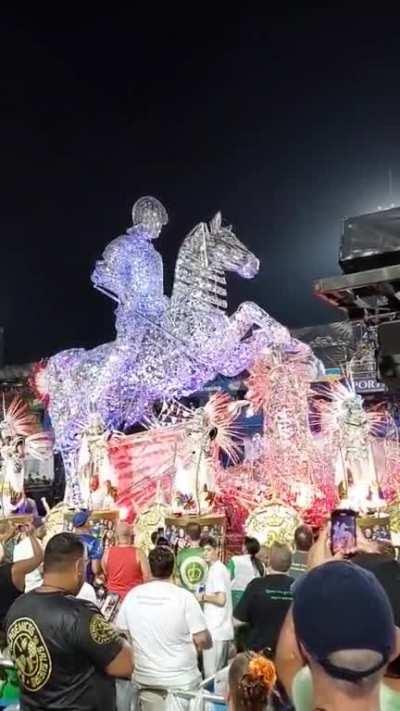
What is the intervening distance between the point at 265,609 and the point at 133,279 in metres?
9.66

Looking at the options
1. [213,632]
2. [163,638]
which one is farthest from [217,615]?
[163,638]

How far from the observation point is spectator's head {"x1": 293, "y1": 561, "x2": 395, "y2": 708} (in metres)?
1.40

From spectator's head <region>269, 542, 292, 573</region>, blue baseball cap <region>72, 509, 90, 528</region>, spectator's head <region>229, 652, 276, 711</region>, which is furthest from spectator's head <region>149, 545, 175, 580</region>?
blue baseball cap <region>72, 509, 90, 528</region>

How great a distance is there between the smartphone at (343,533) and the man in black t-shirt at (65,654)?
3.70 feet

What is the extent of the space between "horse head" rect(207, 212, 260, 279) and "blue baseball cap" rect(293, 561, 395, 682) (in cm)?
1153

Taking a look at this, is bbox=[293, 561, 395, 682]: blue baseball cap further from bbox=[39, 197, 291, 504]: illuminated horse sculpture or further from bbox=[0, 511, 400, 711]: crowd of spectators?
bbox=[39, 197, 291, 504]: illuminated horse sculpture

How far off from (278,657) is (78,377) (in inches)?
448

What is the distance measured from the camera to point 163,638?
3.82m

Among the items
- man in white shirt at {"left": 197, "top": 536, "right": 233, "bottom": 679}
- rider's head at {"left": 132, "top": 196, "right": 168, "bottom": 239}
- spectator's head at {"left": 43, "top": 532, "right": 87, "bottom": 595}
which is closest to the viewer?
spectator's head at {"left": 43, "top": 532, "right": 87, "bottom": 595}

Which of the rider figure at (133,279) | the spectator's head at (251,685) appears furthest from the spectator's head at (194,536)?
the rider figure at (133,279)

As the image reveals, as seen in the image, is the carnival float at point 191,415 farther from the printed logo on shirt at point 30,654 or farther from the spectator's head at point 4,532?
the printed logo on shirt at point 30,654

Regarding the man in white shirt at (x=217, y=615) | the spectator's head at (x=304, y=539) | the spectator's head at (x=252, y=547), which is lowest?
the man in white shirt at (x=217, y=615)

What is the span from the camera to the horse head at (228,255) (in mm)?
12859

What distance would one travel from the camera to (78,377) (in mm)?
13266
